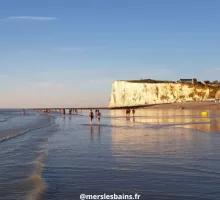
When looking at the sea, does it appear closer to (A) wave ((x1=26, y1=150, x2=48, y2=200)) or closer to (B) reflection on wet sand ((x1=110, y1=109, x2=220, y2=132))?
(A) wave ((x1=26, y1=150, x2=48, y2=200))

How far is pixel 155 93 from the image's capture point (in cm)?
13475

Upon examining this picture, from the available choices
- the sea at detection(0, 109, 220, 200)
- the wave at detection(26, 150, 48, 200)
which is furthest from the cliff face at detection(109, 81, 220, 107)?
the wave at detection(26, 150, 48, 200)

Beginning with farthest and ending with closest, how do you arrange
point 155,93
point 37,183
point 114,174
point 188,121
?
point 155,93, point 188,121, point 114,174, point 37,183

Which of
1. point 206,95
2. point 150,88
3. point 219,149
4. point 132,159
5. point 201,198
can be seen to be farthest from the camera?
point 150,88

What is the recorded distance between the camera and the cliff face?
118706 mm

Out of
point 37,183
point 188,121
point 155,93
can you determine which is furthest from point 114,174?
point 155,93

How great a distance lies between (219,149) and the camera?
13.5 m

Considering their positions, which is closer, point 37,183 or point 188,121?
point 37,183

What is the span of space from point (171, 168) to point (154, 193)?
2.69 m

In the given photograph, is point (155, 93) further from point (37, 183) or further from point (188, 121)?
point (37, 183)

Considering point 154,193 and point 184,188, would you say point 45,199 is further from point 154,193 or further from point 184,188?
point 184,188

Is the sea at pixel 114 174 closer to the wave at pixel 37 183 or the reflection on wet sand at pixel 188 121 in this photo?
the wave at pixel 37 183

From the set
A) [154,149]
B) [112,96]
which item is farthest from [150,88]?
[154,149]

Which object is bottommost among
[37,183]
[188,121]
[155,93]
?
[37,183]
